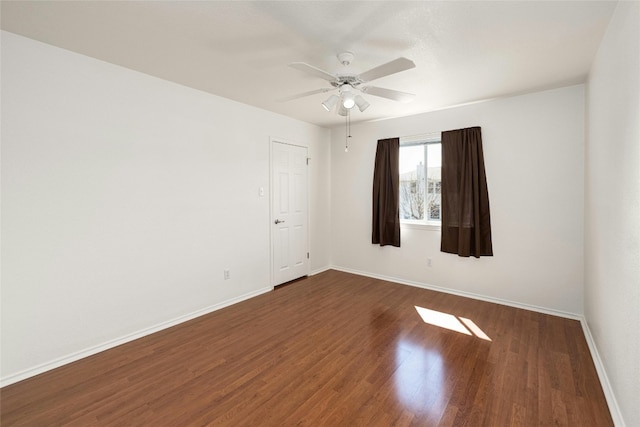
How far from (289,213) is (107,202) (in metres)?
2.44

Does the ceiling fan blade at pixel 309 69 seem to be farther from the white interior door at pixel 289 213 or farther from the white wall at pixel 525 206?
the white wall at pixel 525 206

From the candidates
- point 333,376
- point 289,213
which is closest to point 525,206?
point 333,376

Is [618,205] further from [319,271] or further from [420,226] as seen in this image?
[319,271]

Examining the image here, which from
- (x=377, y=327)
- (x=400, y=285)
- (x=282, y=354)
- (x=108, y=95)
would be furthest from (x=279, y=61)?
(x=400, y=285)

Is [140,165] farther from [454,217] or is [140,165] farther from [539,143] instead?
[539,143]

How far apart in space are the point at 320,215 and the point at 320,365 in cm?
309

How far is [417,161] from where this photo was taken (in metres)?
4.43

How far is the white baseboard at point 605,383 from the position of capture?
175 centimetres

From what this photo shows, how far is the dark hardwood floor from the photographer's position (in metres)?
1.85

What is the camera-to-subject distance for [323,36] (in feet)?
7.07

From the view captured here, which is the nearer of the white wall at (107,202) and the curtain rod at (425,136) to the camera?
the white wall at (107,202)

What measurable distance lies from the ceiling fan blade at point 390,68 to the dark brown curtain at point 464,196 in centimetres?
224

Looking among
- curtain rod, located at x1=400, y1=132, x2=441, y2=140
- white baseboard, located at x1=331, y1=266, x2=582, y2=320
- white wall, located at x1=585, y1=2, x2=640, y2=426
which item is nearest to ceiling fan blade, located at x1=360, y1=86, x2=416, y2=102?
white wall, located at x1=585, y1=2, x2=640, y2=426

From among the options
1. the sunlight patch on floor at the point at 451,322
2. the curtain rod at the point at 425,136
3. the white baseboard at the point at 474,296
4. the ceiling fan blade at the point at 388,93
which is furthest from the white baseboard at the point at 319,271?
the ceiling fan blade at the point at 388,93
